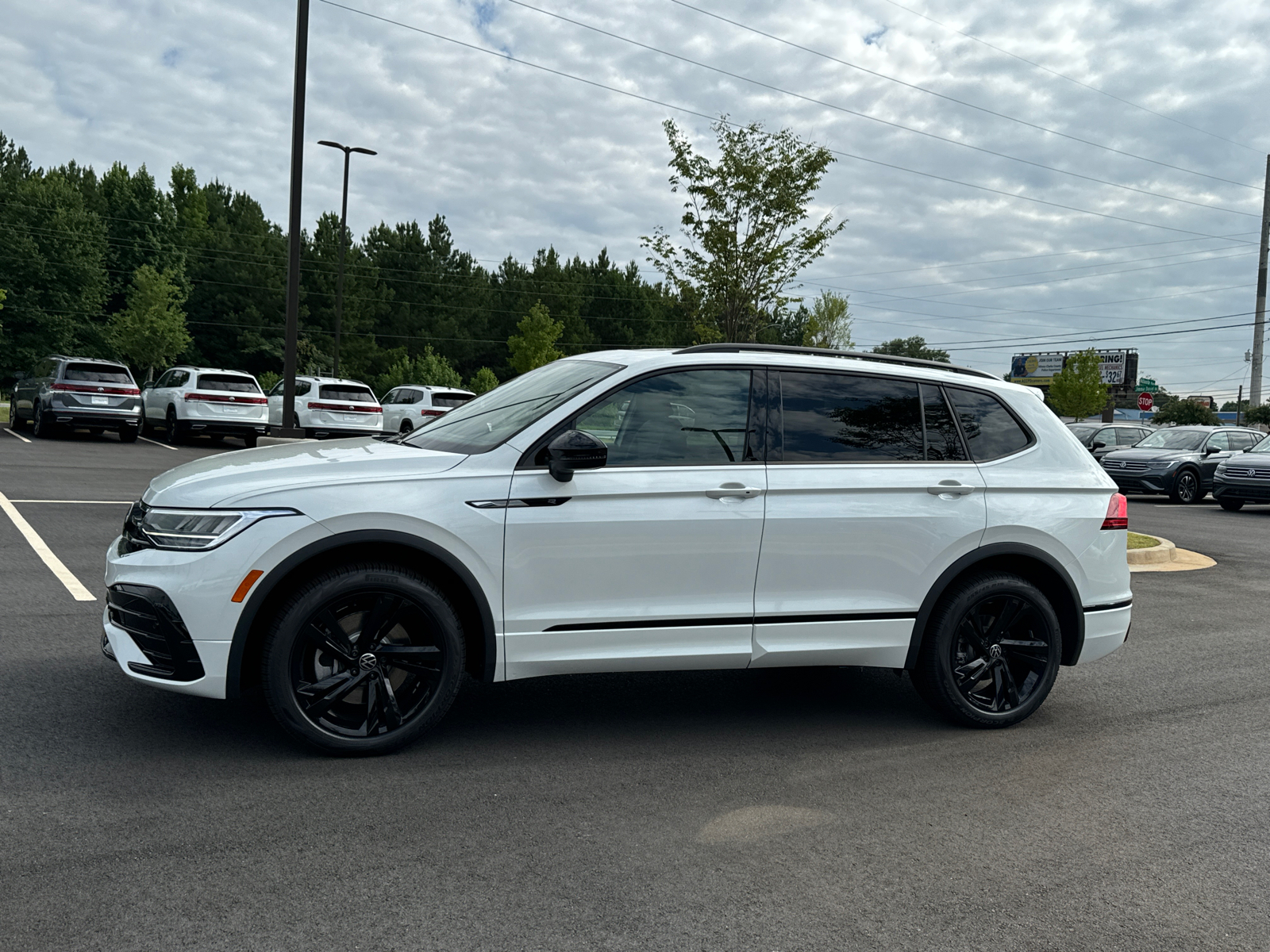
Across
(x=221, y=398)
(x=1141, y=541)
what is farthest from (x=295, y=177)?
(x=1141, y=541)

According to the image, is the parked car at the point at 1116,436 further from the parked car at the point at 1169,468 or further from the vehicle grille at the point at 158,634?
the vehicle grille at the point at 158,634

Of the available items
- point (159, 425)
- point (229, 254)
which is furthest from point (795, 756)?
point (229, 254)

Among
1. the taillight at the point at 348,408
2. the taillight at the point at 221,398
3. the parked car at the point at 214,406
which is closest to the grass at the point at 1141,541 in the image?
the taillight at the point at 348,408

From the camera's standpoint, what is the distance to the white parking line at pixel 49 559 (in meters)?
7.43

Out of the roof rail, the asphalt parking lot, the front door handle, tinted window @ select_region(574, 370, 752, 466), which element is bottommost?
the asphalt parking lot

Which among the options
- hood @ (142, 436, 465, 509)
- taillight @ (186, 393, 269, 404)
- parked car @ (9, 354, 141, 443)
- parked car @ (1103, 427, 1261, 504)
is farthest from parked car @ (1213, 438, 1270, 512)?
parked car @ (9, 354, 141, 443)

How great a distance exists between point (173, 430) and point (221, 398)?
1608 mm

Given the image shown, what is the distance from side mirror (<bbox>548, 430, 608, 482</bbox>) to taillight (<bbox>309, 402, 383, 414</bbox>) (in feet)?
74.2

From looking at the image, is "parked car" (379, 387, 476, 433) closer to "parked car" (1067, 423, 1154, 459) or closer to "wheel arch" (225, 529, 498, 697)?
"parked car" (1067, 423, 1154, 459)

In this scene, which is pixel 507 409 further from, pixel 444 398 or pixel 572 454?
pixel 444 398

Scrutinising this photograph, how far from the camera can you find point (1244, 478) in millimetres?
20625

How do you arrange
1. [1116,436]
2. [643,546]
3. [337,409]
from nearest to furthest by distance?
1. [643,546]
2. [337,409]
3. [1116,436]

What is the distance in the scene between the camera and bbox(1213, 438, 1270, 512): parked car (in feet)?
66.8

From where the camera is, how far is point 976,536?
5.24 m
